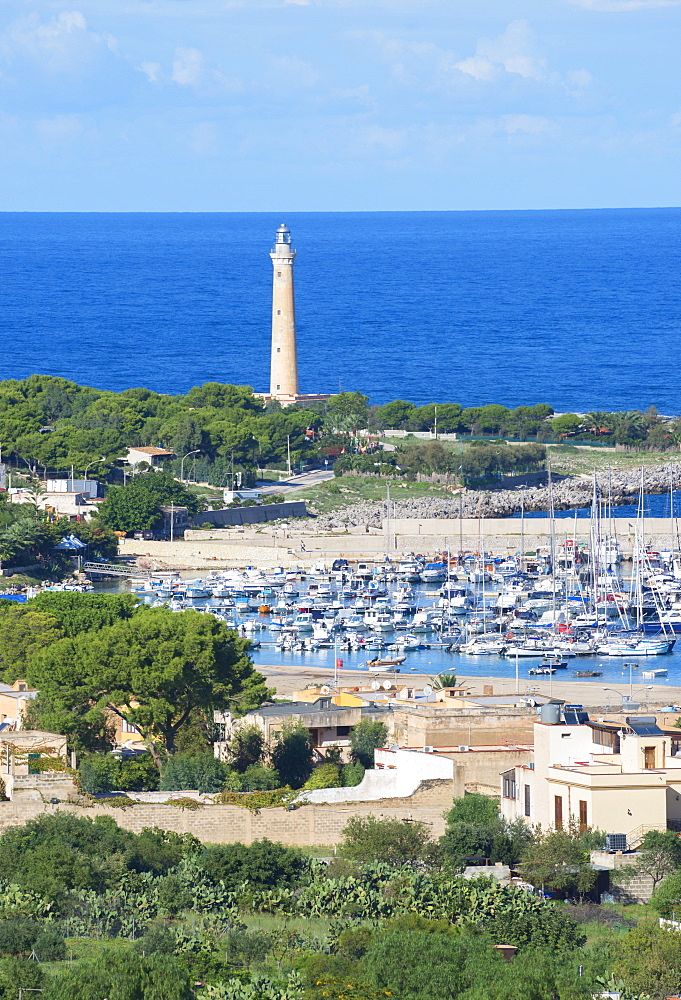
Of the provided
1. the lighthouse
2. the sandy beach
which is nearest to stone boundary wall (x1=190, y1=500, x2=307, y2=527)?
the sandy beach

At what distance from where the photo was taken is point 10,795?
1384 inches

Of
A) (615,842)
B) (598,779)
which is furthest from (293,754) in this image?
(615,842)

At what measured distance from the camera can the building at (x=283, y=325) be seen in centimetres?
10725

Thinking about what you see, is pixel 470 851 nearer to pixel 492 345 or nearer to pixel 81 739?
pixel 81 739

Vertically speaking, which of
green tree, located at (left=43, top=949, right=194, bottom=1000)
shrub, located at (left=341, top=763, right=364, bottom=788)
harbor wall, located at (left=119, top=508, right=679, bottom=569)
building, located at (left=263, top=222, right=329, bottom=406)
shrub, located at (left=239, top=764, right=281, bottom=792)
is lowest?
harbor wall, located at (left=119, top=508, right=679, bottom=569)

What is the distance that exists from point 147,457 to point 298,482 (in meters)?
5.91

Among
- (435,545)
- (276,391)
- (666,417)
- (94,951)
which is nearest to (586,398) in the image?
(666,417)

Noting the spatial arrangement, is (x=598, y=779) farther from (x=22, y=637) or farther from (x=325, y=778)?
(x=22, y=637)

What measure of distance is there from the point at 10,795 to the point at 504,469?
5776 centimetres

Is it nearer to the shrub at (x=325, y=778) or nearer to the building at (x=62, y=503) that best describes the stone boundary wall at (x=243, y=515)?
the building at (x=62, y=503)

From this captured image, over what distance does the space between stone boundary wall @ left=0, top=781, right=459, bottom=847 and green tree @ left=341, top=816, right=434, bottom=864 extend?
2.14 feet

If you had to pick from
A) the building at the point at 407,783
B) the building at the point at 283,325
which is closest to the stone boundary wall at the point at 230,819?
the building at the point at 407,783

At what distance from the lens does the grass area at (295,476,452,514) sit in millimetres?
84125

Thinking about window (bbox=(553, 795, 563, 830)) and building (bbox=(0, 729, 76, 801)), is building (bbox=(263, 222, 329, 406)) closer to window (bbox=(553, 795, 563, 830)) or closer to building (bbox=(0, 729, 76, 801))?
building (bbox=(0, 729, 76, 801))
